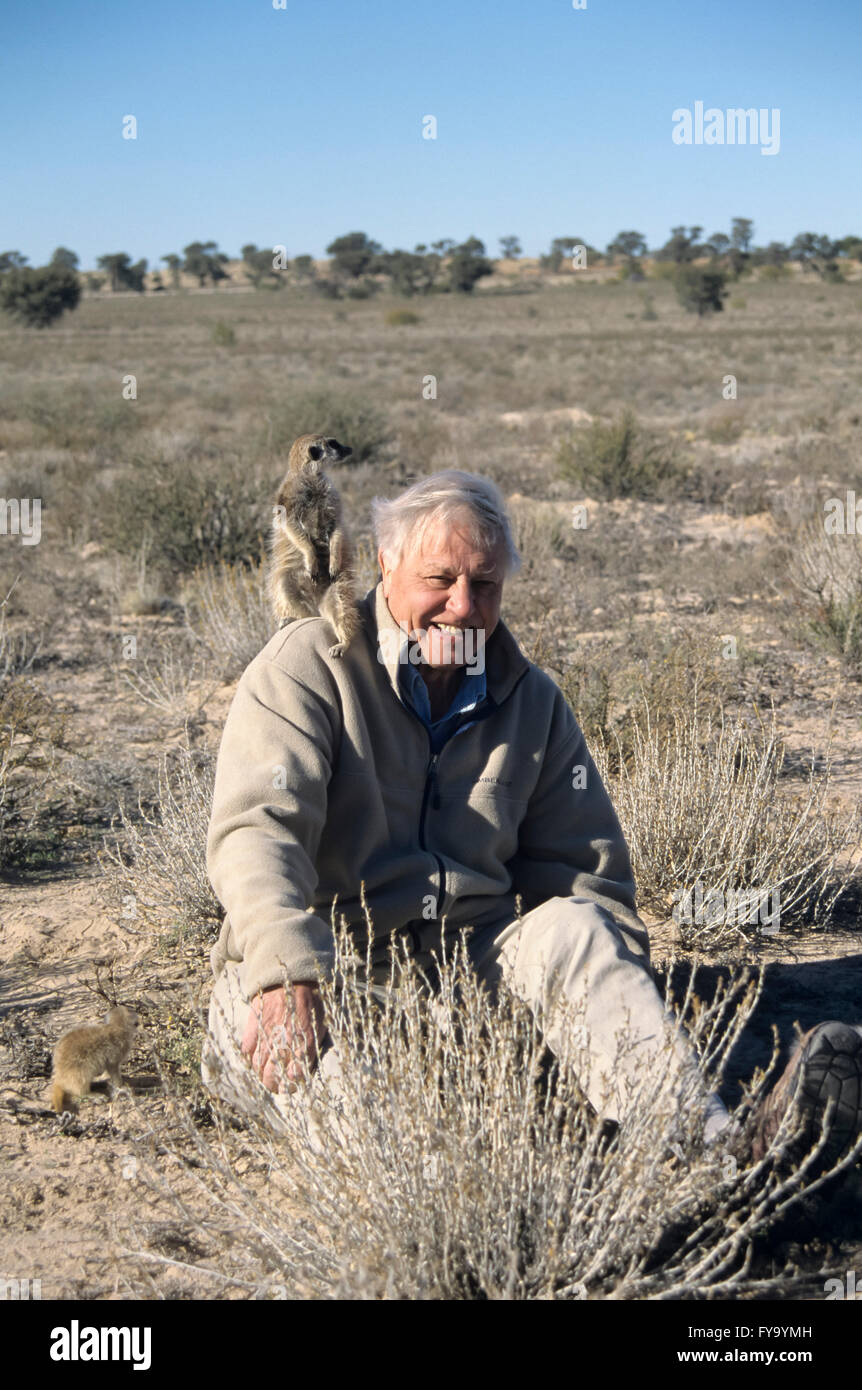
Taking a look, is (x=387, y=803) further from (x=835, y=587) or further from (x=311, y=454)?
(x=835, y=587)

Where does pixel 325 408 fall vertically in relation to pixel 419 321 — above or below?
below

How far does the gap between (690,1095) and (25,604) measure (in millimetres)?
7585

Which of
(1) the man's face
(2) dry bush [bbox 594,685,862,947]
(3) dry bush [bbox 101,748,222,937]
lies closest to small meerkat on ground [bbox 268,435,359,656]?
(1) the man's face

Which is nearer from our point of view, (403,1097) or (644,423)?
(403,1097)

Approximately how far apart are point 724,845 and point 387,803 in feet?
5.72

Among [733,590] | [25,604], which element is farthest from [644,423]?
[25,604]

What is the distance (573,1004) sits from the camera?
103 inches

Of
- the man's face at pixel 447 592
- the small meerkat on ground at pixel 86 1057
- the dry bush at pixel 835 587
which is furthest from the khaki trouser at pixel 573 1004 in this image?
the dry bush at pixel 835 587

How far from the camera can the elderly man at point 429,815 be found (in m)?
2.67

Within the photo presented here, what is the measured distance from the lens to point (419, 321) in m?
50.0

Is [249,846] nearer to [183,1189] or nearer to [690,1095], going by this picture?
[183,1189]

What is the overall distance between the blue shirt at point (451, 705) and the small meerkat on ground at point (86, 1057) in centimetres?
114

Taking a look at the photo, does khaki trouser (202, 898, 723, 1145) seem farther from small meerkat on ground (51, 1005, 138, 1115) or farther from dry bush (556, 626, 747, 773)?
dry bush (556, 626, 747, 773)

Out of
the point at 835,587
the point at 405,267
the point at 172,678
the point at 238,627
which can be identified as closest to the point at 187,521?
the point at 238,627
